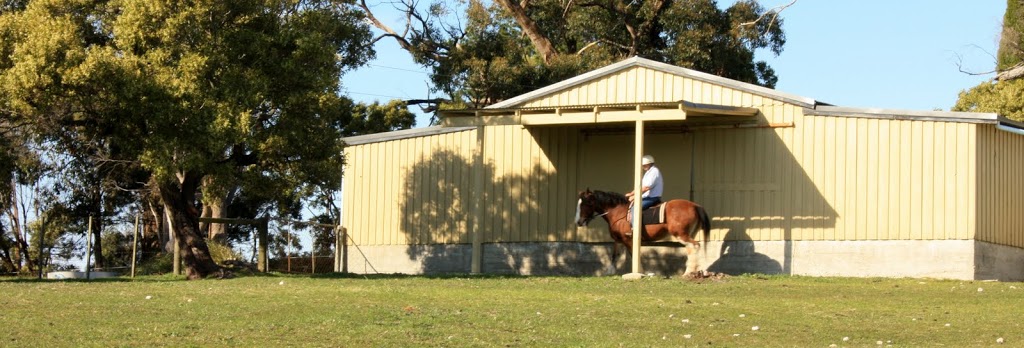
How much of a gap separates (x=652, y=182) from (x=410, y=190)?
22.0 ft

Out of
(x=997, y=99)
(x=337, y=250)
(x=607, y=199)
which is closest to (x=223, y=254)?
(x=337, y=250)

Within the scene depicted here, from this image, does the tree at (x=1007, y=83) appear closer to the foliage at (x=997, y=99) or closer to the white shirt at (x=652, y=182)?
→ the foliage at (x=997, y=99)

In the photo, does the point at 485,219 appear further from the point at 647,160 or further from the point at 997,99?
the point at 997,99

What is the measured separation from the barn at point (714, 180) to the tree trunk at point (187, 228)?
4.98 metres

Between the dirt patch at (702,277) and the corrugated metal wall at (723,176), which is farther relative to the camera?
the corrugated metal wall at (723,176)

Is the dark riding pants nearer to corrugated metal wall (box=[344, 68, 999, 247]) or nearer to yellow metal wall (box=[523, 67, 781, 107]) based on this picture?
corrugated metal wall (box=[344, 68, 999, 247])

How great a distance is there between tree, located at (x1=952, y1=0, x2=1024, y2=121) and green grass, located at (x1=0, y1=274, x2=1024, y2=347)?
16344 millimetres

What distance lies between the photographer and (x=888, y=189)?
930 inches

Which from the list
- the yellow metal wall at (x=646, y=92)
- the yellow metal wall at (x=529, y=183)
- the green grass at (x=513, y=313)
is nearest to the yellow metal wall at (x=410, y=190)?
the yellow metal wall at (x=529, y=183)

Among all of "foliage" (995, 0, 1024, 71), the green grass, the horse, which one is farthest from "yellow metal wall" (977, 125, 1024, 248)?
"foliage" (995, 0, 1024, 71)

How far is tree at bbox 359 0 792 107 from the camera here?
41.8 m

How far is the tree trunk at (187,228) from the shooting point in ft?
78.7

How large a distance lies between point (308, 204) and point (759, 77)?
15.5 metres

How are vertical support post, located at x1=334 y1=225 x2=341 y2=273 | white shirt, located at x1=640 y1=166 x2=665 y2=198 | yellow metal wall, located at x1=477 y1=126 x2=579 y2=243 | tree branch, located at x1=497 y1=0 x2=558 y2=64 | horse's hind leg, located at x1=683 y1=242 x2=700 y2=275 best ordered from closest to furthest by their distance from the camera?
horse's hind leg, located at x1=683 y1=242 x2=700 y2=275 < white shirt, located at x1=640 y1=166 x2=665 y2=198 < yellow metal wall, located at x1=477 y1=126 x2=579 y2=243 < vertical support post, located at x1=334 y1=225 x2=341 y2=273 < tree branch, located at x1=497 y1=0 x2=558 y2=64
